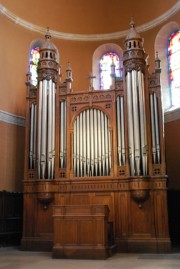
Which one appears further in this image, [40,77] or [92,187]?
[40,77]

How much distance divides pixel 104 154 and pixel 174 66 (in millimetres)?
5075

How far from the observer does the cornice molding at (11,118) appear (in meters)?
14.1

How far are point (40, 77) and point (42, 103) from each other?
1.03m

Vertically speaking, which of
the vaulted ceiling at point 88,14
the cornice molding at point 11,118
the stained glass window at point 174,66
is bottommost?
the cornice molding at point 11,118

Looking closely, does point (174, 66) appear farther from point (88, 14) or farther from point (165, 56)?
point (88, 14)

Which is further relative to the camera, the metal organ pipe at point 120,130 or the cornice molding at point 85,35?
the cornice molding at point 85,35

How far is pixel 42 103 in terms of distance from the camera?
539 inches

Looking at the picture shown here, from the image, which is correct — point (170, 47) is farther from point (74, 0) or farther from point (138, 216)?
point (138, 216)

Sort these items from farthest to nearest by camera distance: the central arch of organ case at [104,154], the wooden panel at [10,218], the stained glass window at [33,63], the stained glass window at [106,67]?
the stained glass window at [106,67]
the stained glass window at [33,63]
the wooden panel at [10,218]
the central arch of organ case at [104,154]

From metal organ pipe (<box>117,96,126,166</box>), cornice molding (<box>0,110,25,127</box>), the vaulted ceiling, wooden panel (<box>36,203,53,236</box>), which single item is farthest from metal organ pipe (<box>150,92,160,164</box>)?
cornice molding (<box>0,110,25,127</box>)

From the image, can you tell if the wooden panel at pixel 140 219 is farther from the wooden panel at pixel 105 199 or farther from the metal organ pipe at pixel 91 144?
the metal organ pipe at pixel 91 144

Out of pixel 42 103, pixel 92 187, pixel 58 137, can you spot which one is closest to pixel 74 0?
pixel 42 103

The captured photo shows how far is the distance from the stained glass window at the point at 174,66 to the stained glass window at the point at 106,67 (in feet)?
7.78

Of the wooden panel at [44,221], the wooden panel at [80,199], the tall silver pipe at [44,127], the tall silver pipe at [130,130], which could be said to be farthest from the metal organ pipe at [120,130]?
the wooden panel at [44,221]
